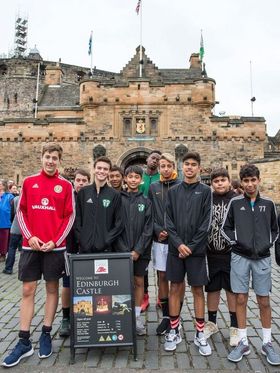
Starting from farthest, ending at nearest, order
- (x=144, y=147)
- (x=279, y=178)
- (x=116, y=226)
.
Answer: (x=144, y=147) < (x=279, y=178) < (x=116, y=226)

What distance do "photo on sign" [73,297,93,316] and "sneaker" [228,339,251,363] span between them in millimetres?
1526

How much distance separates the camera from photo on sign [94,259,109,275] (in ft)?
12.8

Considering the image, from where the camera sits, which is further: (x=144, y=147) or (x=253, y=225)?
(x=144, y=147)

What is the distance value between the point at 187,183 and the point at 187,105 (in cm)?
1905

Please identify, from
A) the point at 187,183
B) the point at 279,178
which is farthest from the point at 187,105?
the point at 187,183

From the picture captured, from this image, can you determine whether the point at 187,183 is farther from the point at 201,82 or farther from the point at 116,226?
the point at 201,82

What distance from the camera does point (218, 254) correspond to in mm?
4367

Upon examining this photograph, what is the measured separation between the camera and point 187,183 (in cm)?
429

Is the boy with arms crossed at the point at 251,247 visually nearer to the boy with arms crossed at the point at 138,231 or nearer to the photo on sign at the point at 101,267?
the boy with arms crossed at the point at 138,231

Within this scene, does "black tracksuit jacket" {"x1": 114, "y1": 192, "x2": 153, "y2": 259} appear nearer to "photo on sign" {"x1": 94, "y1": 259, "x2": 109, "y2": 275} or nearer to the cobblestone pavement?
"photo on sign" {"x1": 94, "y1": 259, "x2": 109, "y2": 275}

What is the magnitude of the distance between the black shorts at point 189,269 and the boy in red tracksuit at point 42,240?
1.22m

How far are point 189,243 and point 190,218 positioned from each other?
0.91ft

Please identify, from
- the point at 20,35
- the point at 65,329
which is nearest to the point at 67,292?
the point at 65,329

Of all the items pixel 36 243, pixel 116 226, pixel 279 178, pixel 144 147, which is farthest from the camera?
pixel 144 147
